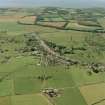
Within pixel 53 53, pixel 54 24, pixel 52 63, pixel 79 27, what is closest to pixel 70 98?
pixel 52 63

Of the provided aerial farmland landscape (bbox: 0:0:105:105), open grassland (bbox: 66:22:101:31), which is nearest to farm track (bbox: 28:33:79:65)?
aerial farmland landscape (bbox: 0:0:105:105)

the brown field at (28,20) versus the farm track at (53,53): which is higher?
the farm track at (53,53)

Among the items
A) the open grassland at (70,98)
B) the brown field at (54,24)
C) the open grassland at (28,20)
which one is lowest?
the open grassland at (28,20)

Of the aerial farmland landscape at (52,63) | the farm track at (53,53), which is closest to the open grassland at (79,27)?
the aerial farmland landscape at (52,63)

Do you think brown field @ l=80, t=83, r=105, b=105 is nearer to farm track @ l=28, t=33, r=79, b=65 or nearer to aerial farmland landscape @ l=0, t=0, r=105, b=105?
aerial farmland landscape @ l=0, t=0, r=105, b=105

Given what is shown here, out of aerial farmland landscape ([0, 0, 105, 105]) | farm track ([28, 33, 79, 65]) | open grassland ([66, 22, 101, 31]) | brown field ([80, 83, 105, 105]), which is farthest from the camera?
open grassland ([66, 22, 101, 31])

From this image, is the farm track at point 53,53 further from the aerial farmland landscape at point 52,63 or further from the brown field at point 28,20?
the brown field at point 28,20

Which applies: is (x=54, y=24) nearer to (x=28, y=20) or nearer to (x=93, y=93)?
(x=28, y=20)
